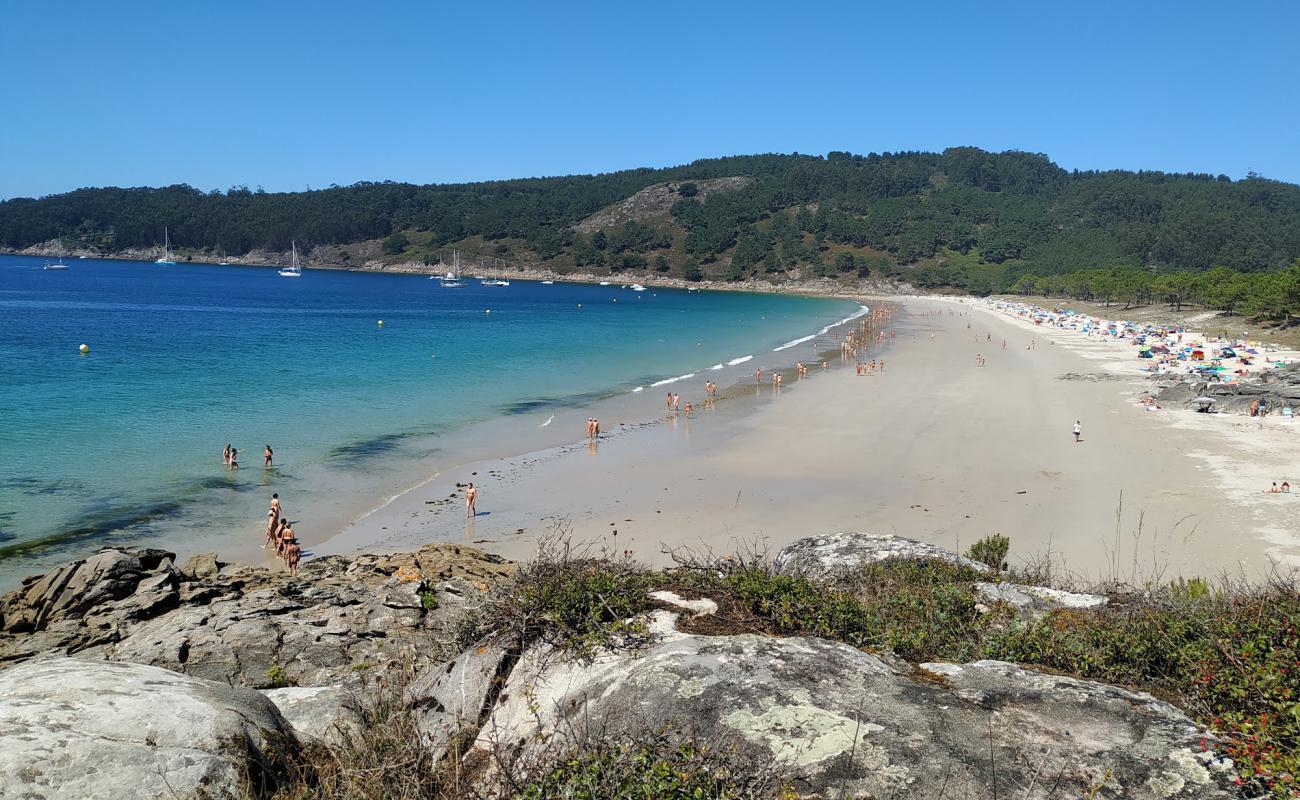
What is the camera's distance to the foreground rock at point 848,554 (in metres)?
9.81

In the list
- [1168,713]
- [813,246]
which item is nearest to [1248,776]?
[1168,713]

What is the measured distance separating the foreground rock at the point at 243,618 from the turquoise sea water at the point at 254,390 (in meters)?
7.48

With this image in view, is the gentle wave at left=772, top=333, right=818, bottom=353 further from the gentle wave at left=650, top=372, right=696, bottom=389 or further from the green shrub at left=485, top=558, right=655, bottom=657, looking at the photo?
the green shrub at left=485, top=558, right=655, bottom=657

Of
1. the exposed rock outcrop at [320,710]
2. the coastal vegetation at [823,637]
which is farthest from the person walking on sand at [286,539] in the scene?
the coastal vegetation at [823,637]

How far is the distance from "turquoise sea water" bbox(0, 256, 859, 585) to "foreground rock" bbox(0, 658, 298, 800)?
15.1 metres

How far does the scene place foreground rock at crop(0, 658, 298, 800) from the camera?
370 centimetres


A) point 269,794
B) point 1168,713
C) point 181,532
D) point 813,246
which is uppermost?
point 813,246

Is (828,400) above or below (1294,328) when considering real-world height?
below

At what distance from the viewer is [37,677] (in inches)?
175

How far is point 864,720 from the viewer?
13.9 feet

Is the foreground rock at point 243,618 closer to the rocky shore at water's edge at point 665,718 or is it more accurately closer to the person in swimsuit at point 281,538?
the rocky shore at water's edge at point 665,718

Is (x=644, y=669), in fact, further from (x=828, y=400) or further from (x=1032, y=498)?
(x=828, y=400)

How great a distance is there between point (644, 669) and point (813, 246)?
191 meters

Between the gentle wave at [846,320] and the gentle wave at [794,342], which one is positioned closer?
the gentle wave at [794,342]
